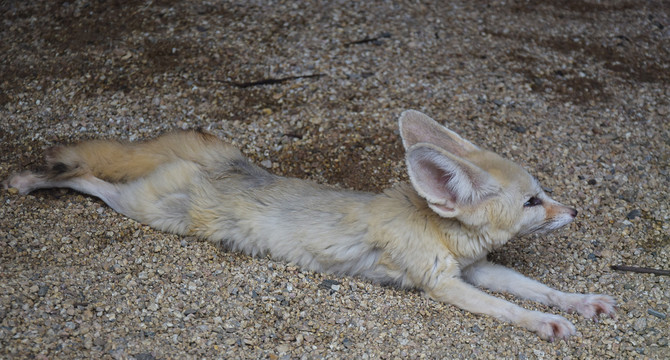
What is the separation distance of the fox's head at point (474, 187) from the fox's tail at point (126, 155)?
54.4 inches

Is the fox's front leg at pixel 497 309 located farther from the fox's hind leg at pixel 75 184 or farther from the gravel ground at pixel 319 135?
the fox's hind leg at pixel 75 184

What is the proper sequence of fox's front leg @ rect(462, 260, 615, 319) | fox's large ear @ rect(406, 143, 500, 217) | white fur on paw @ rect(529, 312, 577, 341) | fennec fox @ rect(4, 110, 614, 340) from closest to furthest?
fox's large ear @ rect(406, 143, 500, 217) < white fur on paw @ rect(529, 312, 577, 341) < fennec fox @ rect(4, 110, 614, 340) < fox's front leg @ rect(462, 260, 615, 319)

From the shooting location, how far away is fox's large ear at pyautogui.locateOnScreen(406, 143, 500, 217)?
357 cm

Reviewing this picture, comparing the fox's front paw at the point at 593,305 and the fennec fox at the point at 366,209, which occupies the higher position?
the fennec fox at the point at 366,209

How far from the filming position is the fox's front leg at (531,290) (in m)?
3.97

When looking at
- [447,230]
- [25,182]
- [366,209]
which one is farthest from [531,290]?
[25,182]

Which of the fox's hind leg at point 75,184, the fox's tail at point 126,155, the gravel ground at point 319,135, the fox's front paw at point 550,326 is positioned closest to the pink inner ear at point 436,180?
the gravel ground at point 319,135

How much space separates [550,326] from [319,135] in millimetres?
2429

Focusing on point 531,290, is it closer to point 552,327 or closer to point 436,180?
point 552,327

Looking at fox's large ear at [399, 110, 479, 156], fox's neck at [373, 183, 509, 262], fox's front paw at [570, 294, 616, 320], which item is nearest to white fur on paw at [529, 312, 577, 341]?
fox's front paw at [570, 294, 616, 320]

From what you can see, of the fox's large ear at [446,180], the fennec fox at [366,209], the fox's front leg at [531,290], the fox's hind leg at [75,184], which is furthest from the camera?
the fox's hind leg at [75,184]

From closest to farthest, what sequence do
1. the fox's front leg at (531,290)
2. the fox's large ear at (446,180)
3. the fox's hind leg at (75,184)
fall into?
the fox's large ear at (446,180)
the fox's front leg at (531,290)
the fox's hind leg at (75,184)

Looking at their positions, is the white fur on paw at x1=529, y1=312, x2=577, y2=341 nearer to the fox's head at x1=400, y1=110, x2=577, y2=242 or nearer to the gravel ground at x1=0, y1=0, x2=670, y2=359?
the gravel ground at x1=0, y1=0, x2=670, y2=359

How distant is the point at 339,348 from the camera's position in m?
3.52
